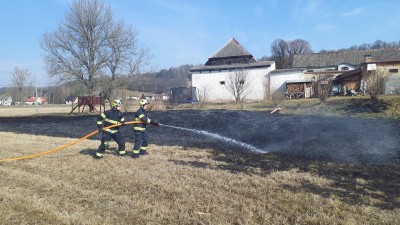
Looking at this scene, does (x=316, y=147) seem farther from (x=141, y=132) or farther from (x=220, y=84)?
(x=220, y=84)

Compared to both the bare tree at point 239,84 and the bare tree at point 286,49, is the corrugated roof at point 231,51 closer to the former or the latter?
the bare tree at point 239,84

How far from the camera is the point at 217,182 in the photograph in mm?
5777

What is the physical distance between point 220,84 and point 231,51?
23.6 ft

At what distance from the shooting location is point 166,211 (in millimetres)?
4438

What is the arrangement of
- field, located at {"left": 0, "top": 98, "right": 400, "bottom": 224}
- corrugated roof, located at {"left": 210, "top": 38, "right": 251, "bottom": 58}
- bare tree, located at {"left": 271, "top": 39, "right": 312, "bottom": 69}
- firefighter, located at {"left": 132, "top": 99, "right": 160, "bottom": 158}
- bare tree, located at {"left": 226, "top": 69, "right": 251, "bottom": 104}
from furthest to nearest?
bare tree, located at {"left": 271, "top": 39, "right": 312, "bottom": 69}
corrugated roof, located at {"left": 210, "top": 38, "right": 251, "bottom": 58}
bare tree, located at {"left": 226, "top": 69, "right": 251, "bottom": 104}
firefighter, located at {"left": 132, "top": 99, "right": 160, "bottom": 158}
field, located at {"left": 0, "top": 98, "right": 400, "bottom": 224}

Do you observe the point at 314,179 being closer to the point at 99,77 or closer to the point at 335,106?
the point at 335,106

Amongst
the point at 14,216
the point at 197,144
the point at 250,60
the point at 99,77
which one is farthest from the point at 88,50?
the point at 14,216

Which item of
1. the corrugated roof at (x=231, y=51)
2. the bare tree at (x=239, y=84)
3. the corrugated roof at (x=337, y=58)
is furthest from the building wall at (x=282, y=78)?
the corrugated roof at (x=337, y=58)

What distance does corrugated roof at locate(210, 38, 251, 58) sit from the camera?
4766 centimetres

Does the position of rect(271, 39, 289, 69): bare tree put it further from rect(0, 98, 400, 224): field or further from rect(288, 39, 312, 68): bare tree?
rect(0, 98, 400, 224): field

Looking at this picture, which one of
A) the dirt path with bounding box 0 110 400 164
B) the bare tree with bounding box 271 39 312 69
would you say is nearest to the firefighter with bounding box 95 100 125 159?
the dirt path with bounding box 0 110 400 164

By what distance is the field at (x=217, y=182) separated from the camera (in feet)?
14.1

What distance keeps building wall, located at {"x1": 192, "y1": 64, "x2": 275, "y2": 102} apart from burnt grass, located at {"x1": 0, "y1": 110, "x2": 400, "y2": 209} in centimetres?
2644

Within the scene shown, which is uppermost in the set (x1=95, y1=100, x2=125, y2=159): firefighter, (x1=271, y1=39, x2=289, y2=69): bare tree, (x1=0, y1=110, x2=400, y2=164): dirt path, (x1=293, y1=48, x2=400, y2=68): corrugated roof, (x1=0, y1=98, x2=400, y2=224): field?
(x1=271, y1=39, x2=289, y2=69): bare tree
